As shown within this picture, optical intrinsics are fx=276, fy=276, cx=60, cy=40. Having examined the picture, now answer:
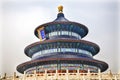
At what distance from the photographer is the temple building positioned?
37.9 meters

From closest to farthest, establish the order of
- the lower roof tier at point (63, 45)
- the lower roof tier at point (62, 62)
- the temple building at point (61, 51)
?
1. the lower roof tier at point (62, 62)
2. the temple building at point (61, 51)
3. the lower roof tier at point (63, 45)

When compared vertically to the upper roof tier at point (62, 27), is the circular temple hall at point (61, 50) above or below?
below

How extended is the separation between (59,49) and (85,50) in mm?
4435

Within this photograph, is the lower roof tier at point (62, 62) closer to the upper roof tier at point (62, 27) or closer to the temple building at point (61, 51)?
the temple building at point (61, 51)

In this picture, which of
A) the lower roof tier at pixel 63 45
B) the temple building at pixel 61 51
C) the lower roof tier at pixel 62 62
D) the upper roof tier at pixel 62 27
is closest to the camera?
the lower roof tier at pixel 62 62

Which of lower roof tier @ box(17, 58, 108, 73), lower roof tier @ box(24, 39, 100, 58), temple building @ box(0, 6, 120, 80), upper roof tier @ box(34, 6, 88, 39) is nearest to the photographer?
lower roof tier @ box(17, 58, 108, 73)

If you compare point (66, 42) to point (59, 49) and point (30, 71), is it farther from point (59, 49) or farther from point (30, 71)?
point (30, 71)

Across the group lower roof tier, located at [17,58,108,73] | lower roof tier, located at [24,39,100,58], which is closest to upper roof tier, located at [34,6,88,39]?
lower roof tier, located at [24,39,100,58]

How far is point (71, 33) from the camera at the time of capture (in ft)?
149

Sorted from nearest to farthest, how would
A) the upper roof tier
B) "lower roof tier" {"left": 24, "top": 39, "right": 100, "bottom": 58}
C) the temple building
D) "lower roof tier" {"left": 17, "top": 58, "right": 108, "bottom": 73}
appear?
"lower roof tier" {"left": 17, "top": 58, "right": 108, "bottom": 73} < the temple building < "lower roof tier" {"left": 24, "top": 39, "right": 100, "bottom": 58} < the upper roof tier

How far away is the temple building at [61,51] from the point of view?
124ft

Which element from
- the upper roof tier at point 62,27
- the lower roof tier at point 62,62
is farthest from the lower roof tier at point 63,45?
the upper roof tier at point 62,27

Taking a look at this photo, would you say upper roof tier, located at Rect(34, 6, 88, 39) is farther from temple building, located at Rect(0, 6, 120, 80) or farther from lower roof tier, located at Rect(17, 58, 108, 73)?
lower roof tier, located at Rect(17, 58, 108, 73)

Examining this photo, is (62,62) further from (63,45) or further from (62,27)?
(62,27)
